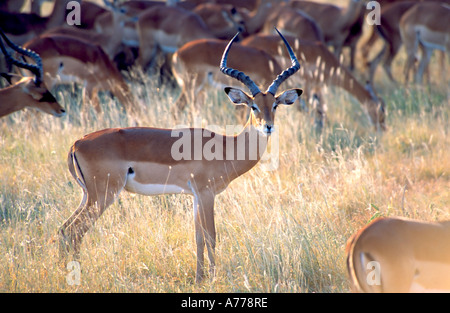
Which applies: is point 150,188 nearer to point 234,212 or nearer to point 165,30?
point 234,212

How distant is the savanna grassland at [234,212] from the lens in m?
4.37

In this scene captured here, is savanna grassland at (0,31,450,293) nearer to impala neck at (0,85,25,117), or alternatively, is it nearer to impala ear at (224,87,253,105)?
impala neck at (0,85,25,117)

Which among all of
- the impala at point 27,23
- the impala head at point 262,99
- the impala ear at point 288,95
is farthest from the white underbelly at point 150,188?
the impala at point 27,23

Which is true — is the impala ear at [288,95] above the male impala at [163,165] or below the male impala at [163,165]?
above

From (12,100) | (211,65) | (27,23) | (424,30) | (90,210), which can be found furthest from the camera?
(27,23)

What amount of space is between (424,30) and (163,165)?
317 inches

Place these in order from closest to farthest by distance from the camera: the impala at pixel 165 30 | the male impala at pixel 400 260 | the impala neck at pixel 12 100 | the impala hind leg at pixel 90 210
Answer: the male impala at pixel 400 260
the impala hind leg at pixel 90 210
the impala neck at pixel 12 100
the impala at pixel 165 30

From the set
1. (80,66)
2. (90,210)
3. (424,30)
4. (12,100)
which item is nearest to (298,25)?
(424,30)

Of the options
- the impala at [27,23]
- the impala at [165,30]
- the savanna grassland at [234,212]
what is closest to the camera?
the savanna grassland at [234,212]

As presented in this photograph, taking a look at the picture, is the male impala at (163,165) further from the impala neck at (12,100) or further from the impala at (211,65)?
the impala at (211,65)

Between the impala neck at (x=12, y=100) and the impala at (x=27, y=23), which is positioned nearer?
the impala neck at (x=12, y=100)

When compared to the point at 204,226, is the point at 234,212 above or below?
above

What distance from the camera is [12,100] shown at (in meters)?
6.83

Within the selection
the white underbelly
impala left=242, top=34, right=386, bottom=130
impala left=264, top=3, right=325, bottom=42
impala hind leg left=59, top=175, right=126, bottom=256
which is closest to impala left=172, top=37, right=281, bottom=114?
impala left=242, top=34, right=386, bottom=130
